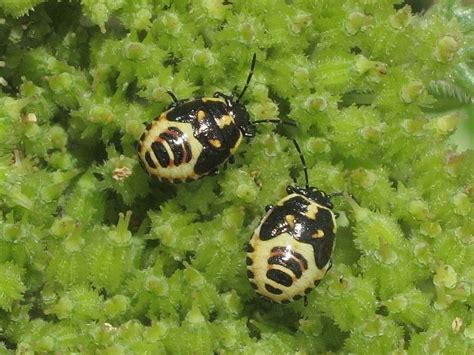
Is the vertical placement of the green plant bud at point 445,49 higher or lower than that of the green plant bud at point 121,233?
higher

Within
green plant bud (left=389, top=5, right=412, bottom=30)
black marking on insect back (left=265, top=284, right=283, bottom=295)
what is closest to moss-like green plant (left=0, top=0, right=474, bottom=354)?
green plant bud (left=389, top=5, right=412, bottom=30)

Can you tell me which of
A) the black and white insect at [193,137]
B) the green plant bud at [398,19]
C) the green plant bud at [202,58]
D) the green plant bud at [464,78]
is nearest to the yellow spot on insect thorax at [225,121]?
the black and white insect at [193,137]

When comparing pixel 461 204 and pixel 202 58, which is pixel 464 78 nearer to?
pixel 461 204

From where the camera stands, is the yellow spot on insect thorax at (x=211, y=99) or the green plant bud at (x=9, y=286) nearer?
the green plant bud at (x=9, y=286)

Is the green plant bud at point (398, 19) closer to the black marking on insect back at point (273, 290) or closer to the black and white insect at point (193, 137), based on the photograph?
the black and white insect at point (193, 137)

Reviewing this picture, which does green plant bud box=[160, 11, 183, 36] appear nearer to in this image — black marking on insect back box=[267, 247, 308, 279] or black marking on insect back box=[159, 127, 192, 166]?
black marking on insect back box=[159, 127, 192, 166]

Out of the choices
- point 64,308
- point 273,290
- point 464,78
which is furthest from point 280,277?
point 464,78
